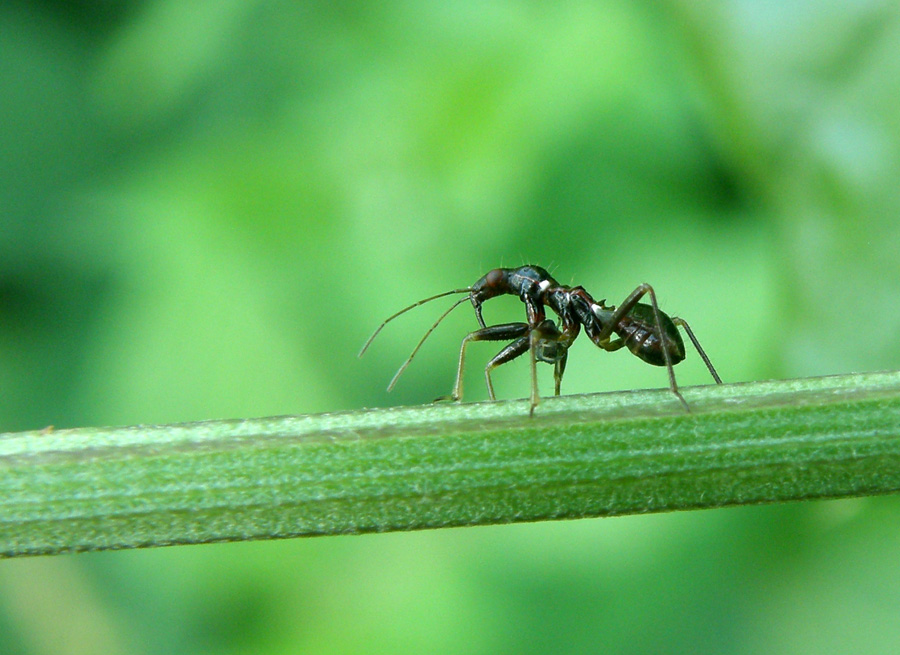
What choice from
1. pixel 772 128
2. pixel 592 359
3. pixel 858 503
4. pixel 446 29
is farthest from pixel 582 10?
pixel 858 503

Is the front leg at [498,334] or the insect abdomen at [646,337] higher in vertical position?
the front leg at [498,334]

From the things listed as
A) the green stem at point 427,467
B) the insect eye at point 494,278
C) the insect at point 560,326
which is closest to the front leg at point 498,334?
the insect at point 560,326

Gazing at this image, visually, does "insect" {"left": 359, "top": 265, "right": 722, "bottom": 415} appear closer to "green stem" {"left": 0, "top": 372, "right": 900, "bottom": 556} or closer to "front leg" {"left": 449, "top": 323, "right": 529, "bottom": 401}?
"front leg" {"left": 449, "top": 323, "right": 529, "bottom": 401}

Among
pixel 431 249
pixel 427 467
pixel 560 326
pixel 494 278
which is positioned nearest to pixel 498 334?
pixel 494 278

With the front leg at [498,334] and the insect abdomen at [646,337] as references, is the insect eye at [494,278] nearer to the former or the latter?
the front leg at [498,334]

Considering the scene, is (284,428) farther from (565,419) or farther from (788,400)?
(788,400)

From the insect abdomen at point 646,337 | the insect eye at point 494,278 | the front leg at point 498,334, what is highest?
the insect eye at point 494,278

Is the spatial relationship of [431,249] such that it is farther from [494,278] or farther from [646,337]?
[646,337]
